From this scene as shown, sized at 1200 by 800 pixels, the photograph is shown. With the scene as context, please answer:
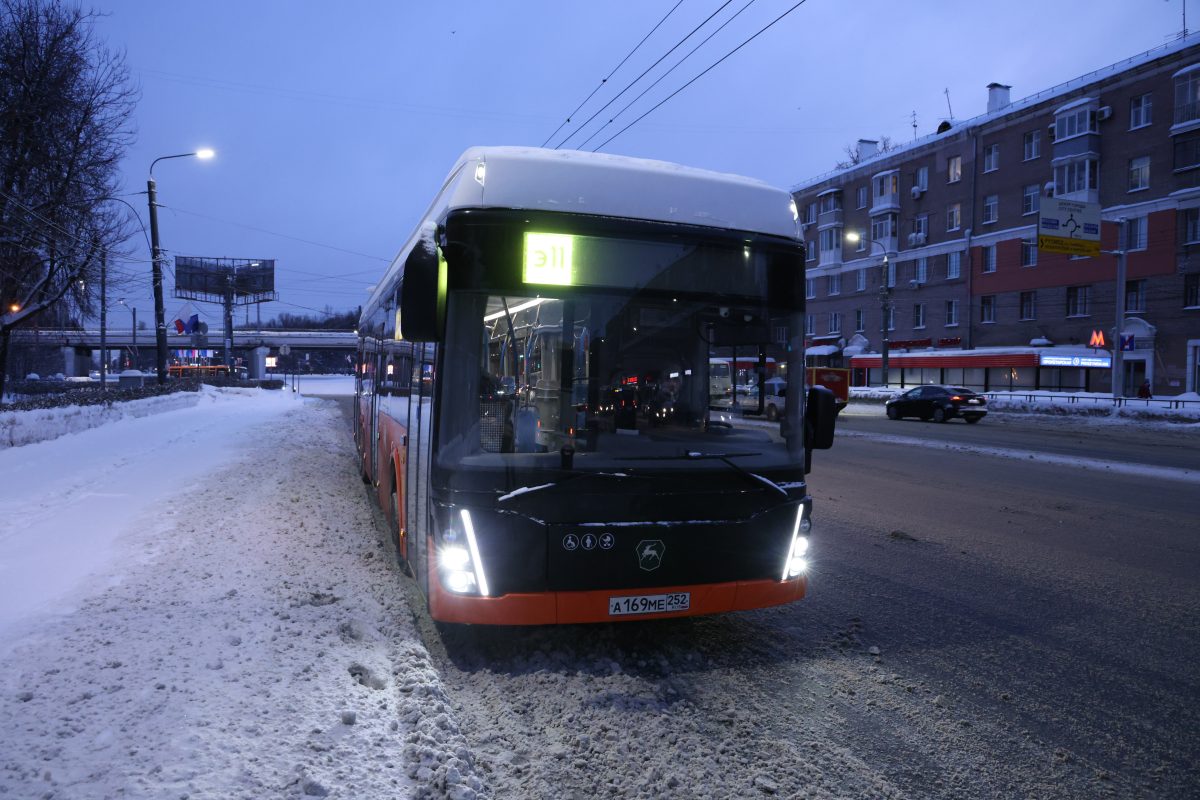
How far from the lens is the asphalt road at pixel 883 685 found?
3512 mm

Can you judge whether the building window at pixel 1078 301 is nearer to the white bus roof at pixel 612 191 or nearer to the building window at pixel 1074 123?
the building window at pixel 1074 123

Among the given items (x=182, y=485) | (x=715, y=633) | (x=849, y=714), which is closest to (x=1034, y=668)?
(x=849, y=714)

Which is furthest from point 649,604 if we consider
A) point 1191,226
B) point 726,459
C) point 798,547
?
point 1191,226

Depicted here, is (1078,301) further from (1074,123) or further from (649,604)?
(649,604)

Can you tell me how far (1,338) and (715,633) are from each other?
27.6m

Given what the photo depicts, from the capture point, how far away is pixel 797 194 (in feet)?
214

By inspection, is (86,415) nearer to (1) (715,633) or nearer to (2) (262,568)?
(2) (262,568)

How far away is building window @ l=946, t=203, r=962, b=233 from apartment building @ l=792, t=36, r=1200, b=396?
0.09 meters

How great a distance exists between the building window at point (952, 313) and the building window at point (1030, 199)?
6.90 meters

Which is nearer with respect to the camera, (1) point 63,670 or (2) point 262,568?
(1) point 63,670

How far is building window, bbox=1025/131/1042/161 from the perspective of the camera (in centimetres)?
4456

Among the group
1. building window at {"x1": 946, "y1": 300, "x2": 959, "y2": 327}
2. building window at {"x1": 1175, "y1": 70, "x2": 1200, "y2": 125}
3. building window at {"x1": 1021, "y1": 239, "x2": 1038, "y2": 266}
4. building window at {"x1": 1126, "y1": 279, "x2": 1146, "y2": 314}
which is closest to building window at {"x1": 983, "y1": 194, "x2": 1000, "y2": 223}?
building window at {"x1": 1021, "y1": 239, "x2": 1038, "y2": 266}

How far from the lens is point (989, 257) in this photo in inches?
1895

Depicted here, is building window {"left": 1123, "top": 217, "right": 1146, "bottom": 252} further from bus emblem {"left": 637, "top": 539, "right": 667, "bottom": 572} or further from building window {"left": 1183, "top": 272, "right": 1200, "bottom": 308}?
bus emblem {"left": 637, "top": 539, "right": 667, "bottom": 572}
